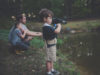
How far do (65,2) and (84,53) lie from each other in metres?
7.17

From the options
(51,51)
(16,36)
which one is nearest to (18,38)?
(16,36)

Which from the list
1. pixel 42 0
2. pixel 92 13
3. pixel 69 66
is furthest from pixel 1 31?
pixel 92 13

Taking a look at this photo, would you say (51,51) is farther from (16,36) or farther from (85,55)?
(85,55)

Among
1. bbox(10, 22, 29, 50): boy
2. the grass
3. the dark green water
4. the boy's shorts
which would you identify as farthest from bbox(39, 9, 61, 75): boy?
the dark green water

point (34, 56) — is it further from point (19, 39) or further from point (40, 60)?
point (19, 39)

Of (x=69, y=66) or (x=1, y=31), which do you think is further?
(x=1, y=31)

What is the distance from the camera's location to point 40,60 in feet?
15.8

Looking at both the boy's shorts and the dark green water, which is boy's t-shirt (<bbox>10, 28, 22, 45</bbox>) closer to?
the boy's shorts

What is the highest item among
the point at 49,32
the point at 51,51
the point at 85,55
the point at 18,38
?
the point at 49,32

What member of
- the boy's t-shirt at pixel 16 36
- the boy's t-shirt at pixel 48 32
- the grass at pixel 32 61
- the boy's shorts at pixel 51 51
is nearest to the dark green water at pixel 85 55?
the grass at pixel 32 61

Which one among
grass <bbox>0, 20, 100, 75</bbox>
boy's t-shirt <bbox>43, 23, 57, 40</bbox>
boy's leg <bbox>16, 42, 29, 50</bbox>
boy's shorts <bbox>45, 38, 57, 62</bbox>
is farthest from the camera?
boy's leg <bbox>16, 42, 29, 50</bbox>

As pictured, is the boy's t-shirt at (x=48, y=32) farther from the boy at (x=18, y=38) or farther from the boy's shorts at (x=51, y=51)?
the boy at (x=18, y=38)

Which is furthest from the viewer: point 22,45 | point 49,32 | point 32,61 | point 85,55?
point 85,55

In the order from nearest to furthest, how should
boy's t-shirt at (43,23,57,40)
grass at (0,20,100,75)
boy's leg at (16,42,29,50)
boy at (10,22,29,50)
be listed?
boy's t-shirt at (43,23,57,40) → grass at (0,20,100,75) → boy at (10,22,29,50) → boy's leg at (16,42,29,50)
